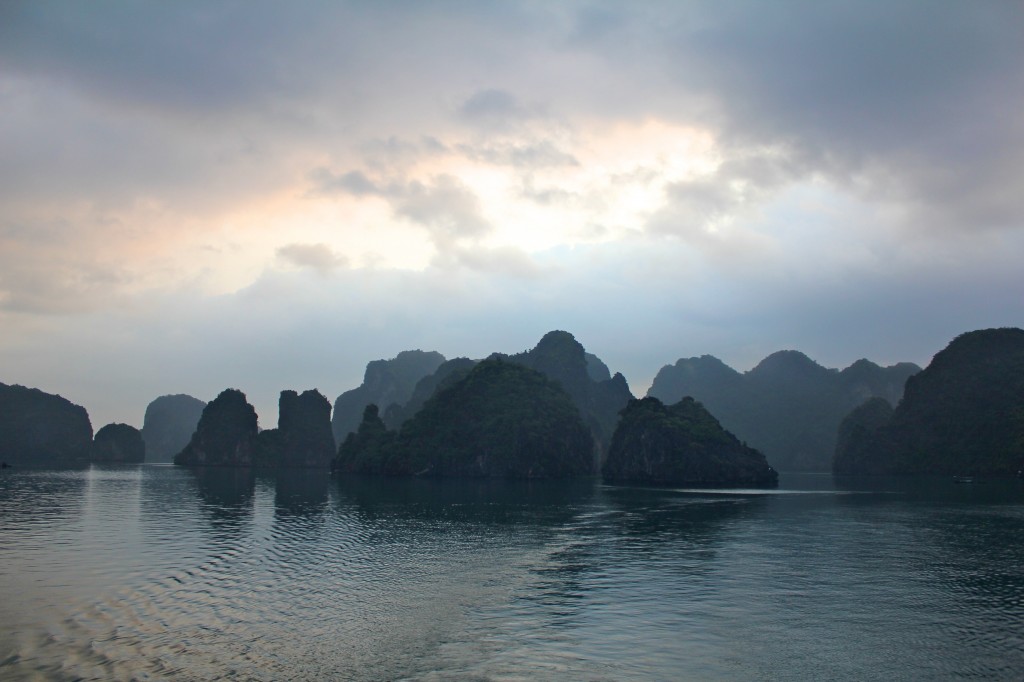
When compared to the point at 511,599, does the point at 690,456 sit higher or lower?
higher

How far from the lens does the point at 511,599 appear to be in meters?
39.2

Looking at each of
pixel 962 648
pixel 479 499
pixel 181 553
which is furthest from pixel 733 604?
pixel 479 499

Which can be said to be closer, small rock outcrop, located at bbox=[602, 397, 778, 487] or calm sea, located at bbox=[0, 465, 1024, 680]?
calm sea, located at bbox=[0, 465, 1024, 680]

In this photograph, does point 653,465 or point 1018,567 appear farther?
point 653,465

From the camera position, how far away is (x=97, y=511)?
89.3m

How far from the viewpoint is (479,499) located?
11675 cm

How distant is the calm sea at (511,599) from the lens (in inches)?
1097

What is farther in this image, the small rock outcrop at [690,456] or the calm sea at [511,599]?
the small rock outcrop at [690,456]

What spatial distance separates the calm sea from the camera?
27.9 meters

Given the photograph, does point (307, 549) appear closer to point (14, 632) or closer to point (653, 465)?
point (14, 632)

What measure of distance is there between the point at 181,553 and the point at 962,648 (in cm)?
5192

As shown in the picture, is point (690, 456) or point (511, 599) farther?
point (690, 456)

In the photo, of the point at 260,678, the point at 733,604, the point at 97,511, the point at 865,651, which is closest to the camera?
the point at 260,678

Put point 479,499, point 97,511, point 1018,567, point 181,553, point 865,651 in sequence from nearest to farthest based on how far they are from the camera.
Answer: point 865,651 → point 1018,567 → point 181,553 → point 97,511 → point 479,499
